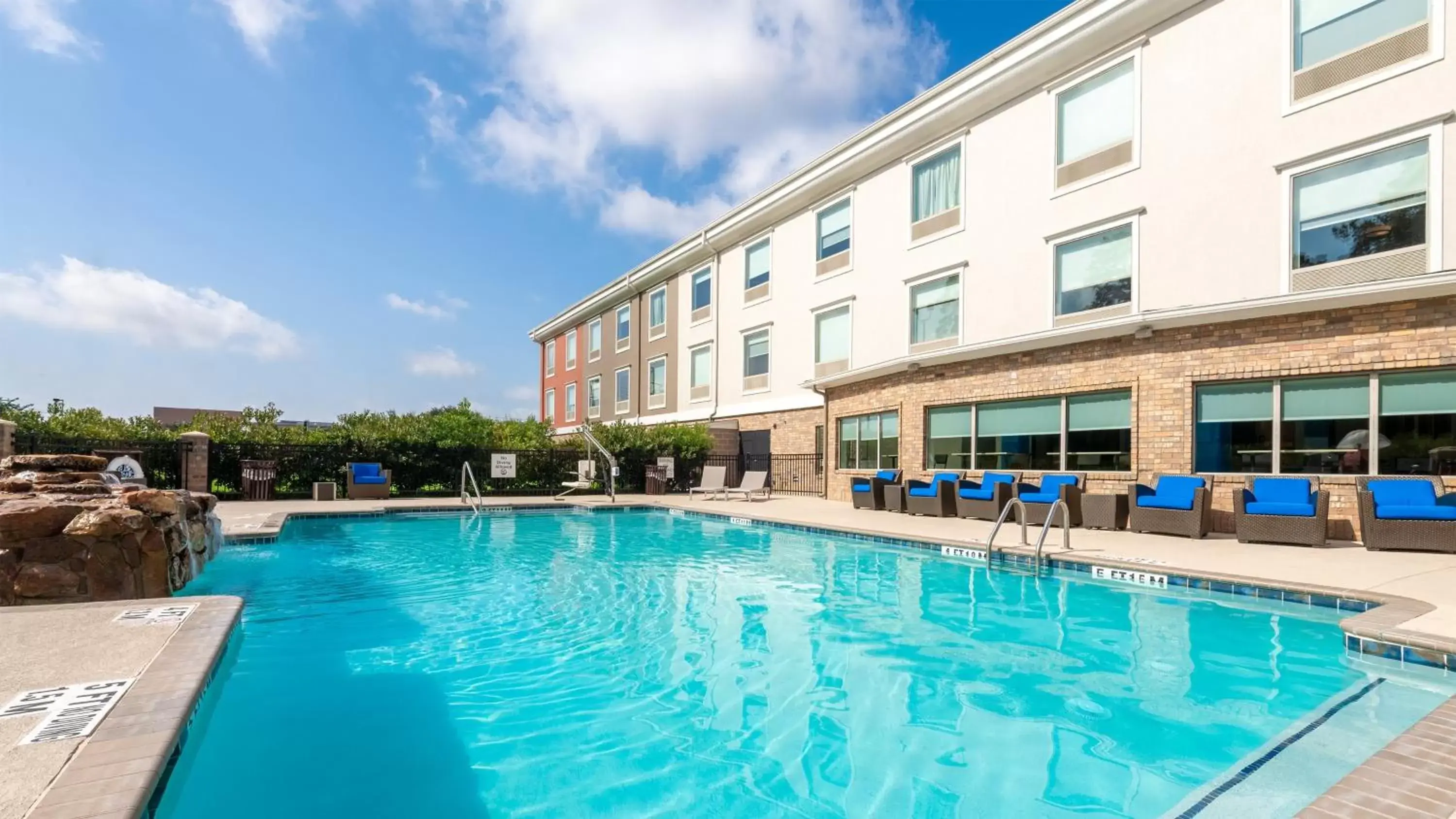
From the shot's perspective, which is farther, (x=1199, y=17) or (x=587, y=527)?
(x=587, y=527)

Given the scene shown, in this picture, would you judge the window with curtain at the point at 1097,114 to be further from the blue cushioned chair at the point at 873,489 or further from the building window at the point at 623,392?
the building window at the point at 623,392

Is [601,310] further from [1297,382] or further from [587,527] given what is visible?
[1297,382]

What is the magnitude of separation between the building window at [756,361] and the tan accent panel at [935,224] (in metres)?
6.24

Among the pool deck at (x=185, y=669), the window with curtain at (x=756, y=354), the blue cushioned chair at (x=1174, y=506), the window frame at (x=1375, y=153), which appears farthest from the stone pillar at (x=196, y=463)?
the window frame at (x=1375, y=153)

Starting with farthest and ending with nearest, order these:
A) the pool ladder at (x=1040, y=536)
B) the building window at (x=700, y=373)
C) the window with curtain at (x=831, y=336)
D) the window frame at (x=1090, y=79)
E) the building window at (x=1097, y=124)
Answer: the building window at (x=700, y=373)
the window with curtain at (x=831, y=336)
the building window at (x=1097, y=124)
the window frame at (x=1090, y=79)
the pool ladder at (x=1040, y=536)

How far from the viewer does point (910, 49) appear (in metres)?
15.5

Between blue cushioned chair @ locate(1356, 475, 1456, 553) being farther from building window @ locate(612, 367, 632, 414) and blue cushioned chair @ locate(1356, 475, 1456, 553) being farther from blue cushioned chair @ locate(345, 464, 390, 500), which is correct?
building window @ locate(612, 367, 632, 414)

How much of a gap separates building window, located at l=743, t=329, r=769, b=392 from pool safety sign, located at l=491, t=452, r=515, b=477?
7.86 meters

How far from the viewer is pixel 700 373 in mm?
24703

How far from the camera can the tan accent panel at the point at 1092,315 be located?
12.1 m

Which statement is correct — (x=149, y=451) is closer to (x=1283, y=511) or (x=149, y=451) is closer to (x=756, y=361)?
(x=756, y=361)

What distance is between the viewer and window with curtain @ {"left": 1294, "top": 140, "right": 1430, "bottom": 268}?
9.27 m

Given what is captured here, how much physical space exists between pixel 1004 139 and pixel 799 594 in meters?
11.7

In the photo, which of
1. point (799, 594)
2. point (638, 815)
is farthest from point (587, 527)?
point (638, 815)
